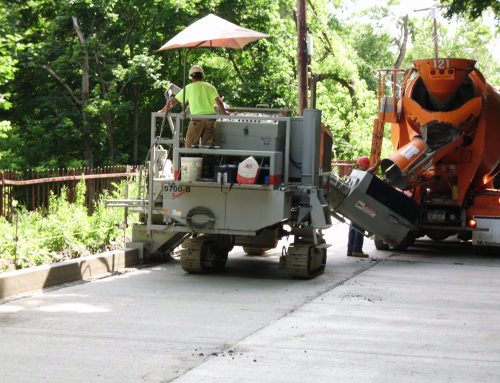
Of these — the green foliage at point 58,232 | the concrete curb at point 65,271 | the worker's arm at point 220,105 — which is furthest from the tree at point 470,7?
the concrete curb at point 65,271

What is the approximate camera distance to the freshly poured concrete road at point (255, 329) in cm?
695

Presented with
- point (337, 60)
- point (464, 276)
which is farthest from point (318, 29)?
point (464, 276)

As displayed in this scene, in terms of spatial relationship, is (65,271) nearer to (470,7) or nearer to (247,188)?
(247,188)

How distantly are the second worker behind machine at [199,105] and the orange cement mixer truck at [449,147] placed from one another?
13.8 ft

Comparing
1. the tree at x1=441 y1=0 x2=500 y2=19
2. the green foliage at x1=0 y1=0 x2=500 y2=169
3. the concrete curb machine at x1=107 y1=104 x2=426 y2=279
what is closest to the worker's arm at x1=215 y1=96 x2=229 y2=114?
the concrete curb machine at x1=107 y1=104 x2=426 y2=279

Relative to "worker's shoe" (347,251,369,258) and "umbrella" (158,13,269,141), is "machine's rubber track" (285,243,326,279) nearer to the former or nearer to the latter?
"umbrella" (158,13,269,141)

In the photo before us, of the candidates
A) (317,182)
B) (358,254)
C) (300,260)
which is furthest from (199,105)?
(358,254)

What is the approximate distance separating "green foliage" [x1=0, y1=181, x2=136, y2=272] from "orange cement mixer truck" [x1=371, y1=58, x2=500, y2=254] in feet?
16.7

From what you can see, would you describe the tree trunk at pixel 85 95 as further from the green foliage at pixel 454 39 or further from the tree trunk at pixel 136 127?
the green foliage at pixel 454 39

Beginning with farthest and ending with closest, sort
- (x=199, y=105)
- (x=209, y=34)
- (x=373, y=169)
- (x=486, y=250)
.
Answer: (x=486, y=250) → (x=373, y=169) → (x=209, y=34) → (x=199, y=105)

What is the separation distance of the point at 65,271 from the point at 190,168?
2.15 meters

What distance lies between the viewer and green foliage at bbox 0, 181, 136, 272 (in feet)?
37.0

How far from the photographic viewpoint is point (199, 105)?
12.5 meters

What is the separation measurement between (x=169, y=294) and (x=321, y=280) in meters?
2.64
